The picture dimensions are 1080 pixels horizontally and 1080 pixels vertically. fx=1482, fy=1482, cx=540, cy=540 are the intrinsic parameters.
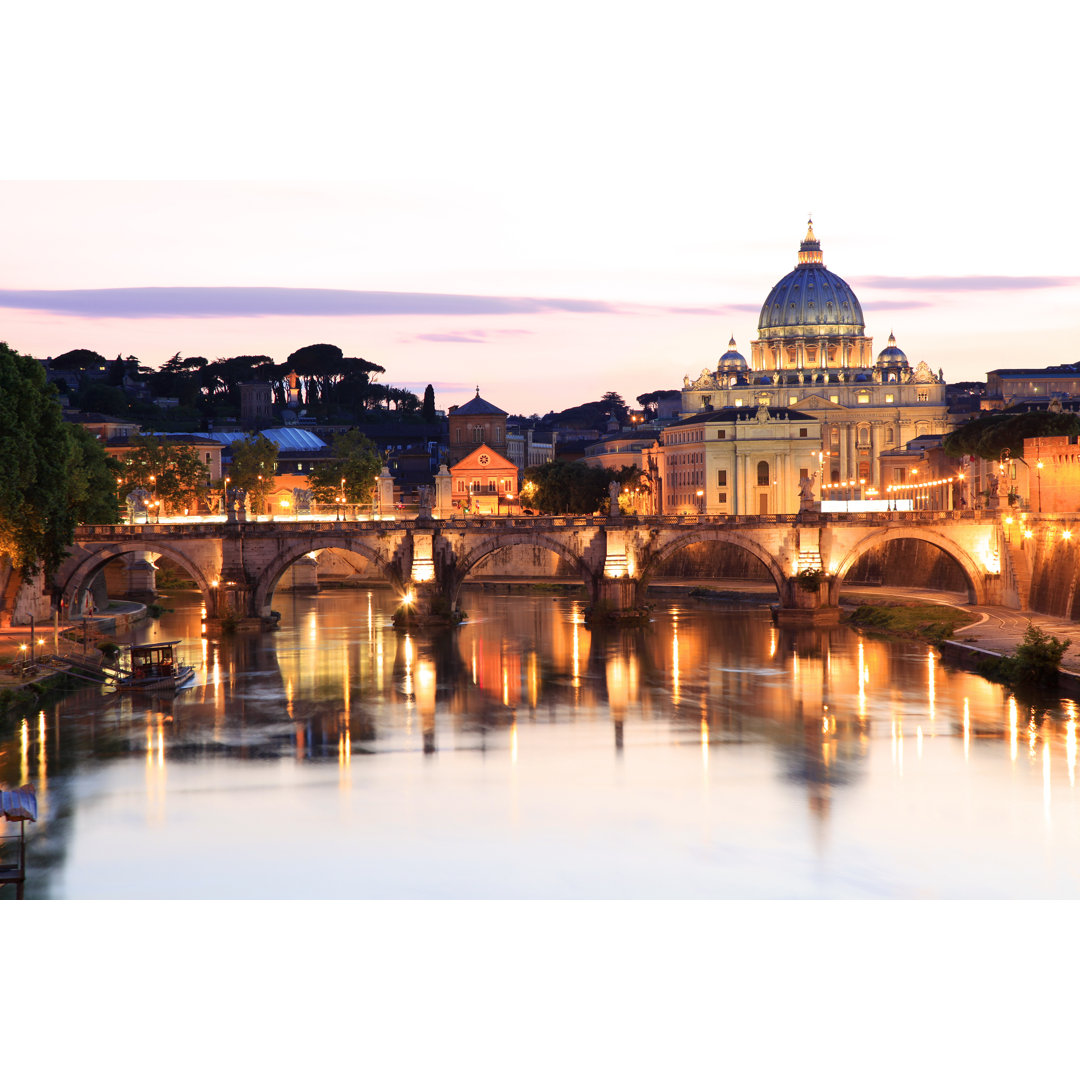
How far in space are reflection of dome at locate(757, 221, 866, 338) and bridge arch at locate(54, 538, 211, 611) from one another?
362 ft

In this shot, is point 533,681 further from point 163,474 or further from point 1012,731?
point 163,474

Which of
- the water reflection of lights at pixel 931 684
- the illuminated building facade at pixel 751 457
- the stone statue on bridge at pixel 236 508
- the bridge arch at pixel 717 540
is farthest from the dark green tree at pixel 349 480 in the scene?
the water reflection of lights at pixel 931 684

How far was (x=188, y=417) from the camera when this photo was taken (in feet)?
538

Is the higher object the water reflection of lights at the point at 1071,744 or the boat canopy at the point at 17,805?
the boat canopy at the point at 17,805

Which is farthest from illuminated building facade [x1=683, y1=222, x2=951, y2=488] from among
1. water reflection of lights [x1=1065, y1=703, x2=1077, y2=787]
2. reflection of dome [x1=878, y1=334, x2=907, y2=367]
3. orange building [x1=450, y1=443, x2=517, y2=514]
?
water reflection of lights [x1=1065, y1=703, x2=1077, y2=787]

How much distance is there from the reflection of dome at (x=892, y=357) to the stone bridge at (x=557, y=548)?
3875 inches

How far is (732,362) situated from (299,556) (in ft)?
344

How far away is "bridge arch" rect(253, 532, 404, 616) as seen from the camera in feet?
236

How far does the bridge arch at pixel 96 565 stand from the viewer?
223 feet

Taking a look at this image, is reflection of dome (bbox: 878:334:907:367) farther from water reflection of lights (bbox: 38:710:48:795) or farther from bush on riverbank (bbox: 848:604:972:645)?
water reflection of lights (bbox: 38:710:48:795)

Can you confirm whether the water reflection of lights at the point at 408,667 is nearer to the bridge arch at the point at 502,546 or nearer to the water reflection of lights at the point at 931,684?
the bridge arch at the point at 502,546
